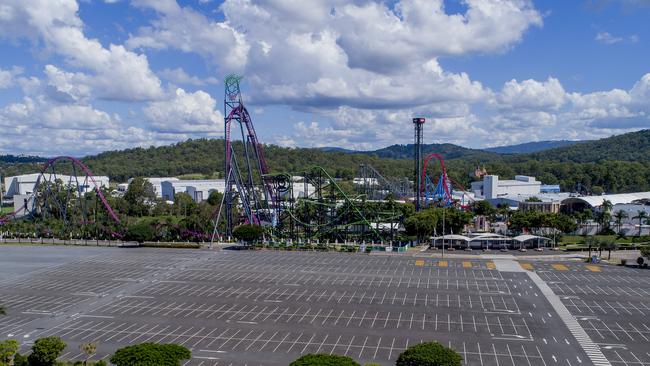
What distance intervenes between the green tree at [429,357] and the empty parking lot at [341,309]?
20.7ft

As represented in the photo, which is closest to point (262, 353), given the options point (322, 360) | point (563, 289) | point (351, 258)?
point (322, 360)

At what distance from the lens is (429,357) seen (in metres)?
22.9

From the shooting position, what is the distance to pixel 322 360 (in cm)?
2255

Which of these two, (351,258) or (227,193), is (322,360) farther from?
(227,193)

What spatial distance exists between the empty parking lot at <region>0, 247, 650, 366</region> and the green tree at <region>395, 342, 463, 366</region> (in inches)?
249

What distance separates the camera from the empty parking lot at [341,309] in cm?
3200

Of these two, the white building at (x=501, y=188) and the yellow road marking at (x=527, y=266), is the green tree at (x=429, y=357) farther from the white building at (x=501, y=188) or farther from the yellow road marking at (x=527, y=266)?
the white building at (x=501, y=188)

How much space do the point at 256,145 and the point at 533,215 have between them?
44.3 metres

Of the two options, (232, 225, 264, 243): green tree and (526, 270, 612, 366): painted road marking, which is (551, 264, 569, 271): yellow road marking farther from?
(232, 225, 264, 243): green tree

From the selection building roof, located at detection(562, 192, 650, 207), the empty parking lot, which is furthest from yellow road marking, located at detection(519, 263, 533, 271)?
building roof, located at detection(562, 192, 650, 207)

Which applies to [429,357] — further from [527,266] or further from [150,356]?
[527,266]

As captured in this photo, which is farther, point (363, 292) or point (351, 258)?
point (351, 258)

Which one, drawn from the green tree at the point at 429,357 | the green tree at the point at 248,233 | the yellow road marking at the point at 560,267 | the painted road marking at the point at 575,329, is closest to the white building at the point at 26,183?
the green tree at the point at 248,233

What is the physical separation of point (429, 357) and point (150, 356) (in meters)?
12.2
